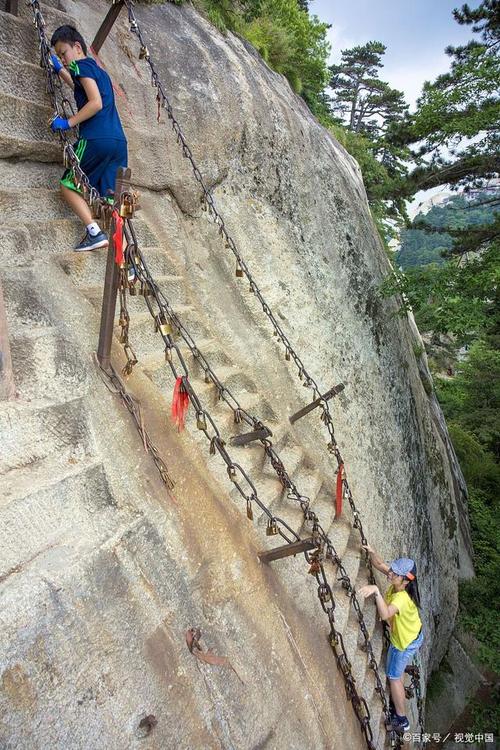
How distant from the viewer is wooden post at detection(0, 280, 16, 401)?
265 centimetres

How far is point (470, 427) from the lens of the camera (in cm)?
1602

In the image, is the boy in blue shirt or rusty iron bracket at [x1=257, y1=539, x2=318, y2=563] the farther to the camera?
the boy in blue shirt

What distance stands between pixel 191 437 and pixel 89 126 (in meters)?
2.88

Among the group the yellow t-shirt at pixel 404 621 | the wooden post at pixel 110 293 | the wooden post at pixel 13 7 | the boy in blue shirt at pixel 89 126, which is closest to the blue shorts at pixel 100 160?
the boy in blue shirt at pixel 89 126

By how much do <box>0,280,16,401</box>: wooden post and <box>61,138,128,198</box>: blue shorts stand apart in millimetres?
1779

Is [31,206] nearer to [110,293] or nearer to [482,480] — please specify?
[110,293]

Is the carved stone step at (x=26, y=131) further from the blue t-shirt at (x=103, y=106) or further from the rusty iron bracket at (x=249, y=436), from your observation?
the rusty iron bracket at (x=249, y=436)

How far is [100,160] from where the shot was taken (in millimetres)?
4023

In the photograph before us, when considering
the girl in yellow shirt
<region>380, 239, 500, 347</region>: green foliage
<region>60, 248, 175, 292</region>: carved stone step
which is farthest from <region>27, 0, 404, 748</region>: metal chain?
<region>380, 239, 500, 347</region>: green foliage

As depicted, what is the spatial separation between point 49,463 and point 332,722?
2.99 m

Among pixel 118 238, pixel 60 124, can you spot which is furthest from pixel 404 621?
pixel 60 124

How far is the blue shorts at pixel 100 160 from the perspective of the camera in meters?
3.95

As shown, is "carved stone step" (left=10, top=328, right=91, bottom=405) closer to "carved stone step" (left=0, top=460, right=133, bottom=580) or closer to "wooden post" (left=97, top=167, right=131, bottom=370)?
"wooden post" (left=97, top=167, right=131, bottom=370)

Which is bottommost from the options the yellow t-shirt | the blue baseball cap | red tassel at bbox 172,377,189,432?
the yellow t-shirt
